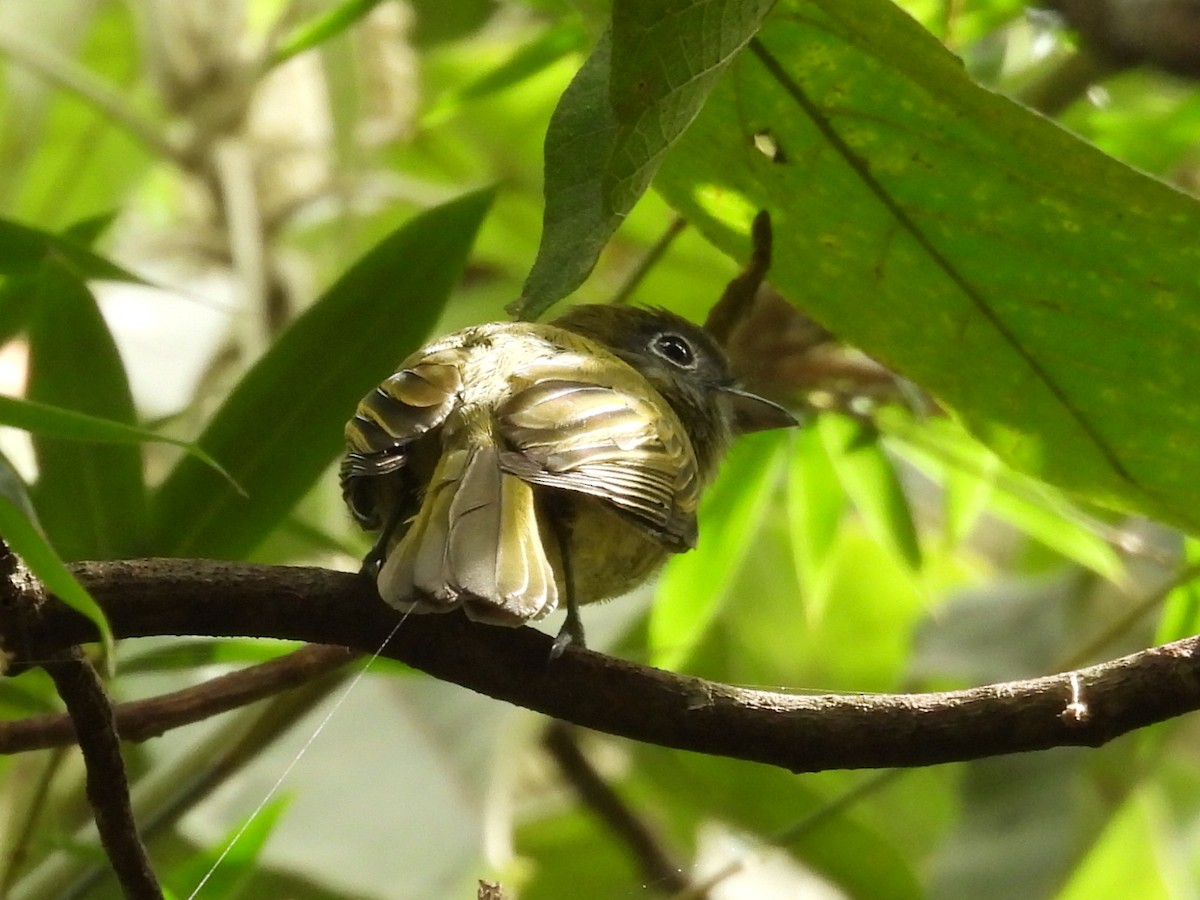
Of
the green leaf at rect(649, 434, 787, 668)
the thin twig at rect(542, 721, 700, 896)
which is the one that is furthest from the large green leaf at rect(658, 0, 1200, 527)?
the thin twig at rect(542, 721, 700, 896)

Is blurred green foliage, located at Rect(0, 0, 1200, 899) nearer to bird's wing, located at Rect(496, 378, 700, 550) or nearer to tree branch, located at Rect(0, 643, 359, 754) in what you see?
tree branch, located at Rect(0, 643, 359, 754)

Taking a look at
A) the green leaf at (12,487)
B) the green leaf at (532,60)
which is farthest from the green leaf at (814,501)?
the green leaf at (12,487)

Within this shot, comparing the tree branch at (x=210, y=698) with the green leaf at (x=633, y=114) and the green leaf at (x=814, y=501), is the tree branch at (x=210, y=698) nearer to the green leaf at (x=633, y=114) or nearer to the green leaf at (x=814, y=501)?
the green leaf at (x=633, y=114)

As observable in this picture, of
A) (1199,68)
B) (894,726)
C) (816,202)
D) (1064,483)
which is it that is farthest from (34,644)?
(1199,68)

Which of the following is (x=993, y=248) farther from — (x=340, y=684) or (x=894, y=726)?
(x=340, y=684)

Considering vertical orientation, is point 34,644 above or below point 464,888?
below

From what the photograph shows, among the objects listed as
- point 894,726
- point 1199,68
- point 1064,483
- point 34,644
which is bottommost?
point 34,644
